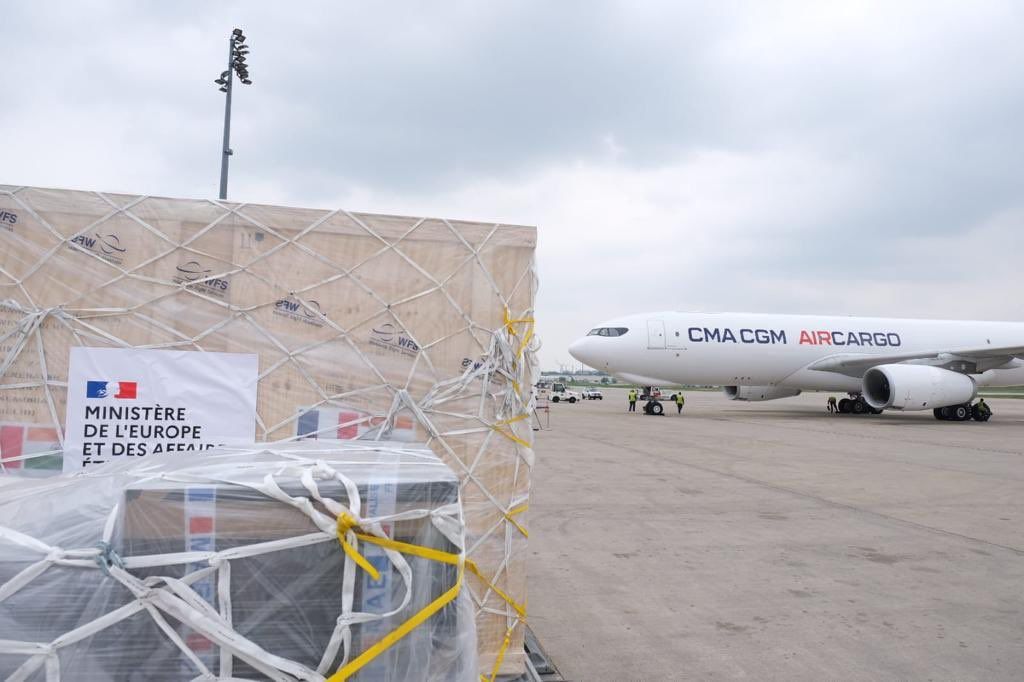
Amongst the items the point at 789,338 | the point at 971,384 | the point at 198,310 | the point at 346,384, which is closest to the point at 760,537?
the point at 346,384

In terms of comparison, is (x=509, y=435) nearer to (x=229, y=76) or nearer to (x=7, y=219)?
(x=7, y=219)

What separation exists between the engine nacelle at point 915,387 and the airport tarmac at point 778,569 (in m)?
8.97

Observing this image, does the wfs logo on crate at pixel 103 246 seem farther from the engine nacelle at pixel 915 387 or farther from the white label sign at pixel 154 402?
the engine nacelle at pixel 915 387

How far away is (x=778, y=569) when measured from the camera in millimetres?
5781

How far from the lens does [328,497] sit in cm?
216

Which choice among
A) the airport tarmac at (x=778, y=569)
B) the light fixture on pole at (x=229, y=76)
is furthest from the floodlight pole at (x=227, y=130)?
the airport tarmac at (x=778, y=569)

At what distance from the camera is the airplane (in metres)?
21.6

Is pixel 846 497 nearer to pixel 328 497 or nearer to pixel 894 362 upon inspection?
pixel 328 497

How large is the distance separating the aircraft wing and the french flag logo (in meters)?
23.5

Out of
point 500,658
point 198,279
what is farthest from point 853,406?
point 198,279

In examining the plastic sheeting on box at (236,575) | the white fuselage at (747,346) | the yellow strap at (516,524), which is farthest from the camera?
the white fuselage at (747,346)

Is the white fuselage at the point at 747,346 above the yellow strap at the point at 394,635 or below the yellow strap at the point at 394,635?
above

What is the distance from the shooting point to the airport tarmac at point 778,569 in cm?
408

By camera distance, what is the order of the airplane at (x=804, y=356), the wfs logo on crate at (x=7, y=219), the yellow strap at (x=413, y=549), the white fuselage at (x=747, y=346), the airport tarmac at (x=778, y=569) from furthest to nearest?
the white fuselage at (x=747, y=346) → the airplane at (x=804, y=356) → the airport tarmac at (x=778, y=569) → the wfs logo on crate at (x=7, y=219) → the yellow strap at (x=413, y=549)
